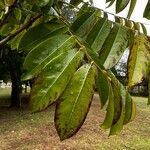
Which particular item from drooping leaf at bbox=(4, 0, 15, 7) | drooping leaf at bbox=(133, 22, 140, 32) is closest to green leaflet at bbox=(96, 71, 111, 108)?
drooping leaf at bbox=(4, 0, 15, 7)

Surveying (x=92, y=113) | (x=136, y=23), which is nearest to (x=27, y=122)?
(x=92, y=113)

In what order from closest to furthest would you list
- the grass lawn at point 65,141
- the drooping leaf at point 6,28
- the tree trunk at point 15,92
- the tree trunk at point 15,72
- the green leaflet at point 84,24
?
the green leaflet at point 84,24 < the drooping leaf at point 6,28 < the grass lawn at point 65,141 < the tree trunk at point 15,72 < the tree trunk at point 15,92

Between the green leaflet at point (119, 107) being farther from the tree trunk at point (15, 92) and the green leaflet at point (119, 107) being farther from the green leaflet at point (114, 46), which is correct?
the tree trunk at point (15, 92)

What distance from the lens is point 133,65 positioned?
107cm

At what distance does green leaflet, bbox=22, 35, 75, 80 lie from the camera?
1012 millimetres

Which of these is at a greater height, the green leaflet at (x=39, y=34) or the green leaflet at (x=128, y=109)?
the green leaflet at (x=39, y=34)

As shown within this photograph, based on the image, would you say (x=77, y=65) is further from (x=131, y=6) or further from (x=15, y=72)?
(x=15, y=72)

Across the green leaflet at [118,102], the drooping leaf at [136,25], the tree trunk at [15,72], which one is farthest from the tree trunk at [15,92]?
the green leaflet at [118,102]

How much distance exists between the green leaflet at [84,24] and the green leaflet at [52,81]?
0.30 meters

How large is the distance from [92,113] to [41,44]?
1515 centimetres

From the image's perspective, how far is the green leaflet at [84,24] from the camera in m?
1.32

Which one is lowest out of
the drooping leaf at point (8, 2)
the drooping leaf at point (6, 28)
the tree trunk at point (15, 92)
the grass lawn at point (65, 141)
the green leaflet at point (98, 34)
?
the tree trunk at point (15, 92)

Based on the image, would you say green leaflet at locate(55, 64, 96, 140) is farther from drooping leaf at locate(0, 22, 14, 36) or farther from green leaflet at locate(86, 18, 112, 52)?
drooping leaf at locate(0, 22, 14, 36)

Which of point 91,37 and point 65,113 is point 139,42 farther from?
point 65,113
